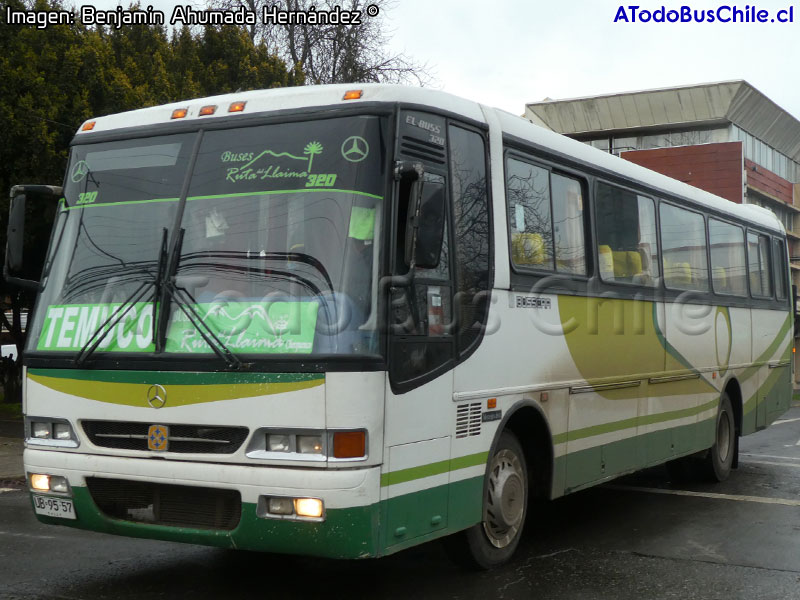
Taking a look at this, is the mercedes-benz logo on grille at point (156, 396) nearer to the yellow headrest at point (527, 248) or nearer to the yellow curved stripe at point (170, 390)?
the yellow curved stripe at point (170, 390)

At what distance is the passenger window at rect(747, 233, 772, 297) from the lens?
13070mm

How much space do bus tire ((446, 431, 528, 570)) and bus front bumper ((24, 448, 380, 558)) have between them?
1.33 meters

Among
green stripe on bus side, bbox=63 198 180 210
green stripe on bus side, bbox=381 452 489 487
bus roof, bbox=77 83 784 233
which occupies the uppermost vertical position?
bus roof, bbox=77 83 784 233

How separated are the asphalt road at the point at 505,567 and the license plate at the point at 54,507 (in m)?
0.50

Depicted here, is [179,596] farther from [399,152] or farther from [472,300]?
[399,152]

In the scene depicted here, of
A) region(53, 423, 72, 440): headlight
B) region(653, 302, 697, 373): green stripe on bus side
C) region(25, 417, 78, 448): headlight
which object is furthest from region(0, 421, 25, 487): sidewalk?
region(653, 302, 697, 373): green stripe on bus side

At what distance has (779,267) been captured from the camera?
47.2 feet

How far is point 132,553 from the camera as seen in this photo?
754cm

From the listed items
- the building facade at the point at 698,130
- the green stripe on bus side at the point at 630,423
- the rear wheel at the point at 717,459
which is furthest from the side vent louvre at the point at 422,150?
the building facade at the point at 698,130

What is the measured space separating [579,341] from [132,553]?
3736 mm

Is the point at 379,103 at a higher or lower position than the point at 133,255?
higher

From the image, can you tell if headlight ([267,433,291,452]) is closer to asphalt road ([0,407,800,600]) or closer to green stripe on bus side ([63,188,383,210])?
asphalt road ([0,407,800,600])

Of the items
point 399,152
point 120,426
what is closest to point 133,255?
point 120,426

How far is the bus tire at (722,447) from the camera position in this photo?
11.6 meters
